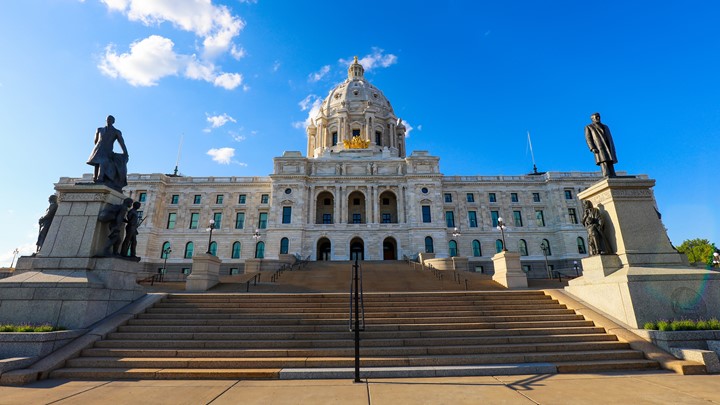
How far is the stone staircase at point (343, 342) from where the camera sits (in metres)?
7.50

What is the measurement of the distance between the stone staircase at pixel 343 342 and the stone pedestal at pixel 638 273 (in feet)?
3.63

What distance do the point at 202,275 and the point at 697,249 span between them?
267 feet

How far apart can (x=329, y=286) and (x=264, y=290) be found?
3847 mm

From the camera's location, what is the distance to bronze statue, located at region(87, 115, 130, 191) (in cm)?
1175

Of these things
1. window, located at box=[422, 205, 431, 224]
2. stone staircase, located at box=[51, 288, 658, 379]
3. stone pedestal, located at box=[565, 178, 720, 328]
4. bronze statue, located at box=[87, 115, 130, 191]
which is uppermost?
window, located at box=[422, 205, 431, 224]

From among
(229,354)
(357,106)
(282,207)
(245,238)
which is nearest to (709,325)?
(229,354)

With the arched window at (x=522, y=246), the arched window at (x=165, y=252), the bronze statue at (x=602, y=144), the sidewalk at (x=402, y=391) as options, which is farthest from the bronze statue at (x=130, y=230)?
the arched window at (x=522, y=246)

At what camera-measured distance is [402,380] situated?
6.93 m

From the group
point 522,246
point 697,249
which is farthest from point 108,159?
point 697,249

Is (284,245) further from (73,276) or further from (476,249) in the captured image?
(73,276)

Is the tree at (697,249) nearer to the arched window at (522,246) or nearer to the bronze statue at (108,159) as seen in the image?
the arched window at (522,246)

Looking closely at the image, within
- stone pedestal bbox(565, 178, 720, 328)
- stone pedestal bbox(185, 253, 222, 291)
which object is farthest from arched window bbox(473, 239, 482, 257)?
stone pedestal bbox(185, 253, 222, 291)

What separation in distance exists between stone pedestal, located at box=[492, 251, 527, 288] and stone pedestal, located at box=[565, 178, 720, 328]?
592 cm

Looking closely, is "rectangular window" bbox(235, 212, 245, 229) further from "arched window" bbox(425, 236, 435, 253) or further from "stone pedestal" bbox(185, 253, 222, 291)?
Answer: "stone pedestal" bbox(185, 253, 222, 291)
